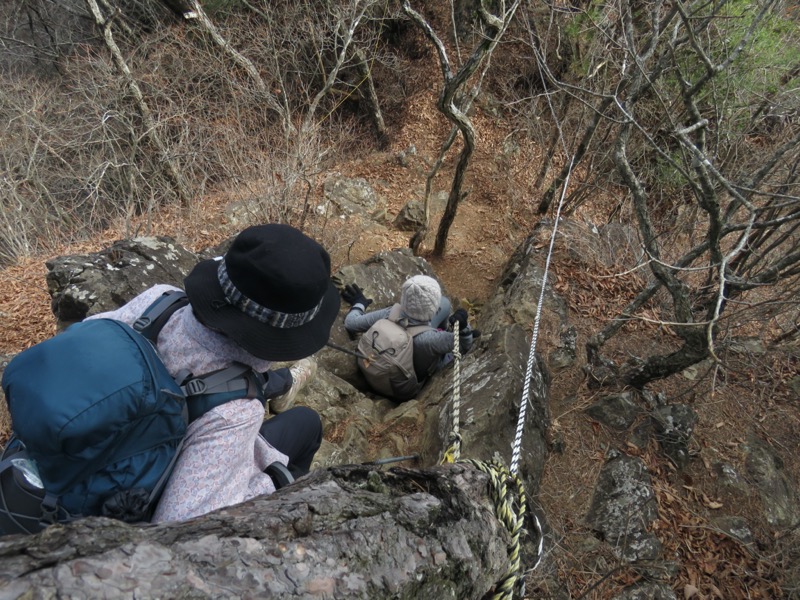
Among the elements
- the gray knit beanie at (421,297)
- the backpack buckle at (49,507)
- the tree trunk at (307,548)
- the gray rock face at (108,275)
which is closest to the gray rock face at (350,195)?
the gray rock face at (108,275)

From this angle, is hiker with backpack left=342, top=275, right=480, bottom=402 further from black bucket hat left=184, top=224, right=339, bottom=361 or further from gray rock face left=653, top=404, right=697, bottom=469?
black bucket hat left=184, top=224, right=339, bottom=361

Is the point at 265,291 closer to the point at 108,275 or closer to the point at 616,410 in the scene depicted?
the point at 616,410

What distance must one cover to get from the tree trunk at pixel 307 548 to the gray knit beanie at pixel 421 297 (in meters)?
2.83

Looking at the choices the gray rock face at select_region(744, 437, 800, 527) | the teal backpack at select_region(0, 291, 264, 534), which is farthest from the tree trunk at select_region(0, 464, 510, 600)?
the gray rock face at select_region(744, 437, 800, 527)

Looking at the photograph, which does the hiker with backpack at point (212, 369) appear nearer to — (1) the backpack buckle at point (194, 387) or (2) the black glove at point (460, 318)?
(1) the backpack buckle at point (194, 387)

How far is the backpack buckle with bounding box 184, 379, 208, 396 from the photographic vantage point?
1.53m

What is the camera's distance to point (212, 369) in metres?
1.64

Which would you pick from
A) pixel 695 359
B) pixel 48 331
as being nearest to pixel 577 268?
pixel 695 359

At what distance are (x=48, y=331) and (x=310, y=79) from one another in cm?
1063

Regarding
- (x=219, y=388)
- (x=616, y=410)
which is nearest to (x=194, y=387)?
(x=219, y=388)

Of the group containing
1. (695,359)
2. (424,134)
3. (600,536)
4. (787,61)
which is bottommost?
(424,134)

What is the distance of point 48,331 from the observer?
5.80 meters

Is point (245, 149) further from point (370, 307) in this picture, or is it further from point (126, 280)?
point (126, 280)

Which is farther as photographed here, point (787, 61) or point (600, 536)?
point (787, 61)
